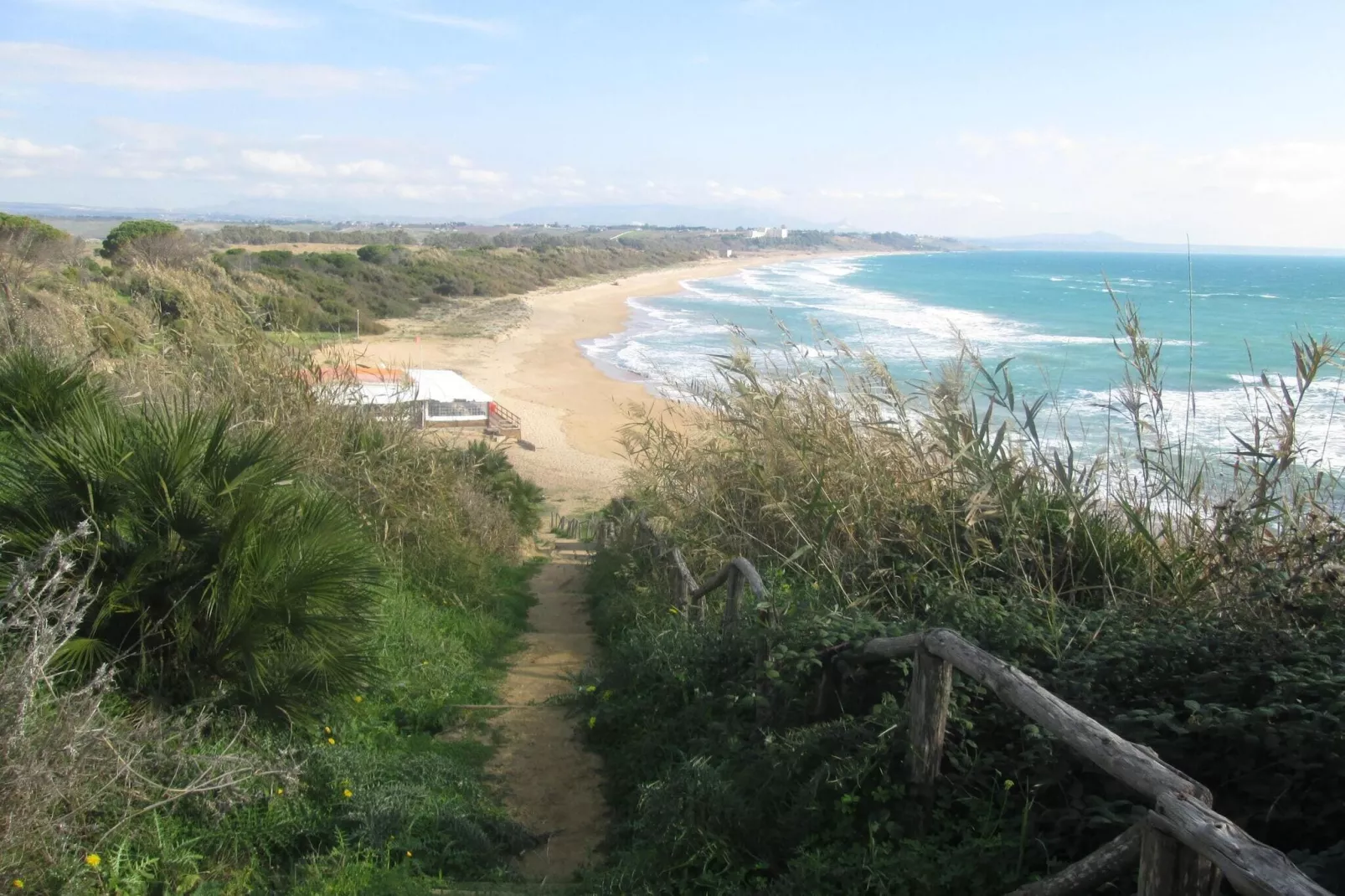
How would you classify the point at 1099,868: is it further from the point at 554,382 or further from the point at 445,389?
the point at 554,382

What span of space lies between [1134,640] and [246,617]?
12.4ft

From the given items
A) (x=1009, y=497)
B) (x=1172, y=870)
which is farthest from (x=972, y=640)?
(x=1172, y=870)

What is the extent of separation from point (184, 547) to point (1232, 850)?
13.9 ft

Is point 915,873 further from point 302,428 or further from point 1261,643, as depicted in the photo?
point 302,428

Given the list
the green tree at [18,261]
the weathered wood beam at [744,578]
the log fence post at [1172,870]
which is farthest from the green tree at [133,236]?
the log fence post at [1172,870]

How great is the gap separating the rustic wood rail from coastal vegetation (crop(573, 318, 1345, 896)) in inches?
4.9

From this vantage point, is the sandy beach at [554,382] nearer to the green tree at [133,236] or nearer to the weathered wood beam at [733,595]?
the weathered wood beam at [733,595]

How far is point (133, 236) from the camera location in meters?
46.0

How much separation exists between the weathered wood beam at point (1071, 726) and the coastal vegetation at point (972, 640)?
29 cm

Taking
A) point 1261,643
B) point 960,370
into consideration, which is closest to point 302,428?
point 960,370

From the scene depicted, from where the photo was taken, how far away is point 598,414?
29641mm

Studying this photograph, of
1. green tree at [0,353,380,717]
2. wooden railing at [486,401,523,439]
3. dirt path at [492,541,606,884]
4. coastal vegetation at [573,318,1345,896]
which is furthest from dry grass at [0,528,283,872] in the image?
wooden railing at [486,401,523,439]

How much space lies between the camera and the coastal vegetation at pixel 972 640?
2.81m

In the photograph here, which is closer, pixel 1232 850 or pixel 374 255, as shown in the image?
pixel 1232 850
